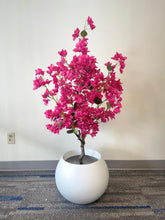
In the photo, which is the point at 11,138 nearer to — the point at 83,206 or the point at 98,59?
the point at 83,206

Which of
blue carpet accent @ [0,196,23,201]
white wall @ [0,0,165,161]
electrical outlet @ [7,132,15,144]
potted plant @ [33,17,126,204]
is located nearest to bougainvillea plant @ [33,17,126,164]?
potted plant @ [33,17,126,204]

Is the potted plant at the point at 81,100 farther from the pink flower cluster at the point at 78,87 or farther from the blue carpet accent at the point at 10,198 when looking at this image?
the blue carpet accent at the point at 10,198

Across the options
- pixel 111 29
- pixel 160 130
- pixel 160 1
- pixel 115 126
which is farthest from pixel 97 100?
pixel 160 1

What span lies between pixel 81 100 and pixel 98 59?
0.65 m

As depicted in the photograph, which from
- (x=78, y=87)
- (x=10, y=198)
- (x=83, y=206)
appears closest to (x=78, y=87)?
(x=78, y=87)

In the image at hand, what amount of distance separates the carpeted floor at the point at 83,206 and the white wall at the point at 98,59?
20 cm

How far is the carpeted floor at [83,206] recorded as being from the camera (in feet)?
3.32

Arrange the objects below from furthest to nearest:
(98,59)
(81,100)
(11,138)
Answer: (11,138)
(98,59)
(81,100)

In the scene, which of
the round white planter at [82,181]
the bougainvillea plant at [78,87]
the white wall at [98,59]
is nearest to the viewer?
the bougainvillea plant at [78,87]

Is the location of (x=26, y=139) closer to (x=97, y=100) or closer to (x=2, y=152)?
(x=2, y=152)

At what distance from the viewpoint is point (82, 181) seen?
99 centimetres

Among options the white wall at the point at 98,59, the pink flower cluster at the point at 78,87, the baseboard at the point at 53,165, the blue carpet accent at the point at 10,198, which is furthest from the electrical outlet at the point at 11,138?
the pink flower cluster at the point at 78,87

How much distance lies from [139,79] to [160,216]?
1022mm

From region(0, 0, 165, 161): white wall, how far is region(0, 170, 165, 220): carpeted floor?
0.67 ft
